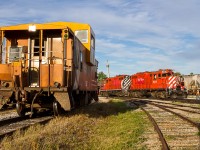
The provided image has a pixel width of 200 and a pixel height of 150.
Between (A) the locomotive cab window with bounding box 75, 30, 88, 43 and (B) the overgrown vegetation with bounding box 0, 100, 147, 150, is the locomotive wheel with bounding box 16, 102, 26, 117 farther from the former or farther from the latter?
(A) the locomotive cab window with bounding box 75, 30, 88, 43

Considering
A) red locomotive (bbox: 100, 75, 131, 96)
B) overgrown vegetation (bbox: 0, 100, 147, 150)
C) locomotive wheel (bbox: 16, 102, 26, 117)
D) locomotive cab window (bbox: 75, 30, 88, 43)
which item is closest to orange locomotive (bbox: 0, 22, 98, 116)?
locomotive wheel (bbox: 16, 102, 26, 117)

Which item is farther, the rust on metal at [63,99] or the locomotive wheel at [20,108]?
the locomotive wheel at [20,108]

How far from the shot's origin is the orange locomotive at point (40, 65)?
1117cm

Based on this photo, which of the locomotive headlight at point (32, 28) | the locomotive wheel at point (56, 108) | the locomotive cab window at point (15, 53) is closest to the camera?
the locomotive headlight at point (32, 28)

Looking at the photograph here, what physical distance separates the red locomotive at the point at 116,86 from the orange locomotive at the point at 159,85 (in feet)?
5.54

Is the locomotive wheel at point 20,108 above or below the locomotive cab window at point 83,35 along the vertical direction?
A: below

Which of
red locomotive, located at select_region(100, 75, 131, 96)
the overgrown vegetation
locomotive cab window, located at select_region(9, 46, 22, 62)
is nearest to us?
the overgrown vegetation

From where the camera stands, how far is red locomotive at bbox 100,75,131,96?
41.3 meters

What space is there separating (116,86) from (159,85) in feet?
37.5

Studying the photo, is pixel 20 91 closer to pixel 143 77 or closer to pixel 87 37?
pixel 87 37

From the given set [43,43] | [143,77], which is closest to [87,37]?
[43,43]

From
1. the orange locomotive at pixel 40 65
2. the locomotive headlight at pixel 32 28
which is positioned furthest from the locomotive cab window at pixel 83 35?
the locomotive headlight at pixel 32 28

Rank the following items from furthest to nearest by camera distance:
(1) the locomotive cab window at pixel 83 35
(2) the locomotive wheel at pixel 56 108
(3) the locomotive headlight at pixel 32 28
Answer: (1) the locomotive cab window at pixel 83 35 → (2) the locomotive wheel at pixel 56 108 → (3) the locomotive headlight at pixel 32 28

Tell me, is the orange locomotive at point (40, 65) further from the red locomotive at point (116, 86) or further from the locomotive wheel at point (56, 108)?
the red locomotive at point (116, 86)
